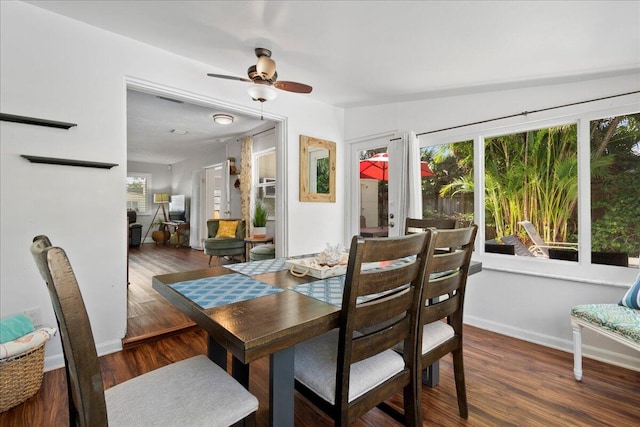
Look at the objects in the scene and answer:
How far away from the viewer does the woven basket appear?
5.28 ft

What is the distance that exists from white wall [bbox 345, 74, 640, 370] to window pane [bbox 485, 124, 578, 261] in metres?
0.15

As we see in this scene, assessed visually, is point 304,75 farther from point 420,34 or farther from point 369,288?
point 369,288

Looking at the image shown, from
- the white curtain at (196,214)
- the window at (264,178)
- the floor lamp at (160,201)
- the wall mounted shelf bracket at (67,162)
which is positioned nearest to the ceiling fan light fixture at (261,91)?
the wall mounted shelf bracket at (67,162)

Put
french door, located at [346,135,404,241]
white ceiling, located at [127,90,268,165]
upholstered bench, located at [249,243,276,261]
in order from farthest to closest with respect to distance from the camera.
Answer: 1. upholstered bench, located at [249,243,276,261]
2. white ceiling, located at [127,90,268,165]
3. french door, located at [346,135,404,241]

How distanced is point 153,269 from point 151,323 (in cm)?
271

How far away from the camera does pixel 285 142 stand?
3418 mm

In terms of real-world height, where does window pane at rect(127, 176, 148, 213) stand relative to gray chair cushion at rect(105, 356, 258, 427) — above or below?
above

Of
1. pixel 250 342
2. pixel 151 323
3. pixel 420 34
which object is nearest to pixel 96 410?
pixel 250 342

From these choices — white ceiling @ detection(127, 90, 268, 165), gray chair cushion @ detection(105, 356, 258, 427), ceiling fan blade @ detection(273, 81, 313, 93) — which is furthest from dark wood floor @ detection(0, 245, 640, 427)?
white ceiling @ detection(127, 90, 268, 165)

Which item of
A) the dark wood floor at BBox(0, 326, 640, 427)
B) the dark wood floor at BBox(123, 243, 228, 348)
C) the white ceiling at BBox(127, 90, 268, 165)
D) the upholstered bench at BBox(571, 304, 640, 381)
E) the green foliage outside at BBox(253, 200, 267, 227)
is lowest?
the dark wood floor at BBox(0, 326, 640, 427)

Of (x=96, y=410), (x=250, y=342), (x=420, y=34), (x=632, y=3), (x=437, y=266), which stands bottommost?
(x=96, y=410)

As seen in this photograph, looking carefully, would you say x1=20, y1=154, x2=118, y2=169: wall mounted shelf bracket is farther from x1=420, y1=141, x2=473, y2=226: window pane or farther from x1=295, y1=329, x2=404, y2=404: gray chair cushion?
x1=420, y1=141, x2=473, y2=226: window pane

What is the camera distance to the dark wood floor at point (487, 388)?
160 centimetres

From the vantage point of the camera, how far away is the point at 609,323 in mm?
1752
